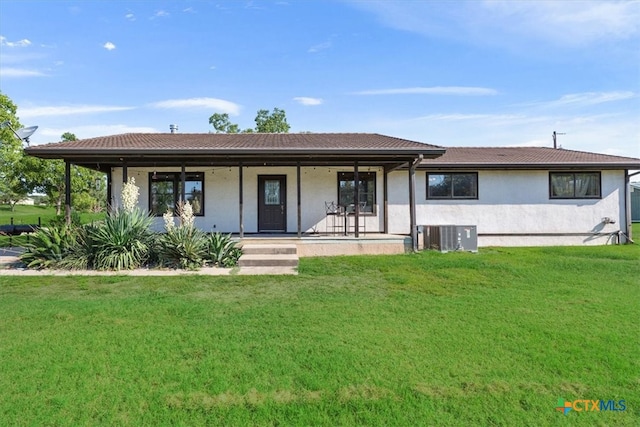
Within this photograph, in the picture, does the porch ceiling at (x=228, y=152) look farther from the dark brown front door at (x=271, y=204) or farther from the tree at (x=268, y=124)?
the tree at (x=268, y=124)

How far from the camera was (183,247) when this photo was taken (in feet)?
26.8

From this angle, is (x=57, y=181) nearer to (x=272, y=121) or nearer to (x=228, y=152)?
(x=228, y=152)

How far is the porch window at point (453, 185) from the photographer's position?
1289 cm

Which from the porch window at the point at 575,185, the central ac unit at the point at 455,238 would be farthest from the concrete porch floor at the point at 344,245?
the porch window at the point at 575,185

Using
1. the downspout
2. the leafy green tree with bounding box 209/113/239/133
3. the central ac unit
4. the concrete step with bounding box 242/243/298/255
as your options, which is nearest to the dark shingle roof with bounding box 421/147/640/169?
the downspout

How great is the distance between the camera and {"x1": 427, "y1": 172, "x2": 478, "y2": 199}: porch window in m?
12.9

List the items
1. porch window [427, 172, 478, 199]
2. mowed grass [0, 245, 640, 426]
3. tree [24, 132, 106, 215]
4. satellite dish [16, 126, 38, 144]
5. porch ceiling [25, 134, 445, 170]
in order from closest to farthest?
1. mowed grass [0, 245, 640, 426]
2. porch ceiling [25, 134, 445, 170]
3. satellite dish [16, 126, 38, 144]
4. porch window [427, 172, 478, 199]
5. tree [24, 132, 106, 215]

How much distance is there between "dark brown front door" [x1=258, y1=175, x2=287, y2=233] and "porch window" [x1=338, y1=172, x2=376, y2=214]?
1.97 meters

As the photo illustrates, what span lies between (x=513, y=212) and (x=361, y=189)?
5398mm

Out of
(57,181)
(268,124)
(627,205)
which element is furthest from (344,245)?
(268,124)

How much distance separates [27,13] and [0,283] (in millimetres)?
7551

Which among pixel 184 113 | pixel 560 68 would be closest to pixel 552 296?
pixel 560 68

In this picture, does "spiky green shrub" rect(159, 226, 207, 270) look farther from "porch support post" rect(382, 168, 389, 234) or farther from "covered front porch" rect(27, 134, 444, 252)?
"porch support post" rect(382, 168, 389, 234)

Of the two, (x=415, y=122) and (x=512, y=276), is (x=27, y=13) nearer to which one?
(x=512, y=276)
